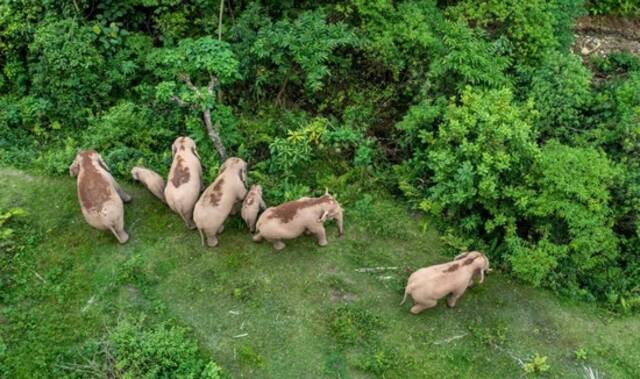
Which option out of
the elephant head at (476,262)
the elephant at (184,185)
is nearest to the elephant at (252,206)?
the elephant at (184,185)

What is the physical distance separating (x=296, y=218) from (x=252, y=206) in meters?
0.68

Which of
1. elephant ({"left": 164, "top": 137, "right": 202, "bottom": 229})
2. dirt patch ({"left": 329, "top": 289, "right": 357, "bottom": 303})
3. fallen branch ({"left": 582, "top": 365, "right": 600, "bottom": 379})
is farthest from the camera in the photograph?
elephant ({"left": 164, "top": 137, "right": 202, "bottom": 229})

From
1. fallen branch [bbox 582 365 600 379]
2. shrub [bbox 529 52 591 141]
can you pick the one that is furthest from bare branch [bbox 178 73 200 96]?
fallen branch [bbox 582 365 600 379]

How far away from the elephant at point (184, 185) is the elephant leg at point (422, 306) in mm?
3183

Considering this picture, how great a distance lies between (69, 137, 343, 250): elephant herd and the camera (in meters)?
7.36

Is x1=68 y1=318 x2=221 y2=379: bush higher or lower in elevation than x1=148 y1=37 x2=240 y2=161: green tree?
lower

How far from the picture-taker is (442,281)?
6.68 metres

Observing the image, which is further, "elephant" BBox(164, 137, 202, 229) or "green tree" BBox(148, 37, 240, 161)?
"green tree" BBox(148, 37, 240, 161)

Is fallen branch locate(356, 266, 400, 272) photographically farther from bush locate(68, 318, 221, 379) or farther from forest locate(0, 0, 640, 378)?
bush locate(68, 318, 221, 379)

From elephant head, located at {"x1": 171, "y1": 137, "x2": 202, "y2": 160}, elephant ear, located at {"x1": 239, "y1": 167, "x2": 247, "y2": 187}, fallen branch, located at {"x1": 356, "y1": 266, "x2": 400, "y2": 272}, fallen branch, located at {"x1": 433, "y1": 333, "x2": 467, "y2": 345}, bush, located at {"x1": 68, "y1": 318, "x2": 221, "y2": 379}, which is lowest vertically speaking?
bush, located at {"x1": 68, "y1": 318, "x2": 221, "y2": 379}

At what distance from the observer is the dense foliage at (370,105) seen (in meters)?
7.60

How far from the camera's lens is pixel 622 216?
7684 mm

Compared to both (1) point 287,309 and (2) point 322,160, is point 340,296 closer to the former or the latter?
(1) point 287,309

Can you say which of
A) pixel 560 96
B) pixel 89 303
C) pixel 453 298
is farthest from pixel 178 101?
pixel 560 96
